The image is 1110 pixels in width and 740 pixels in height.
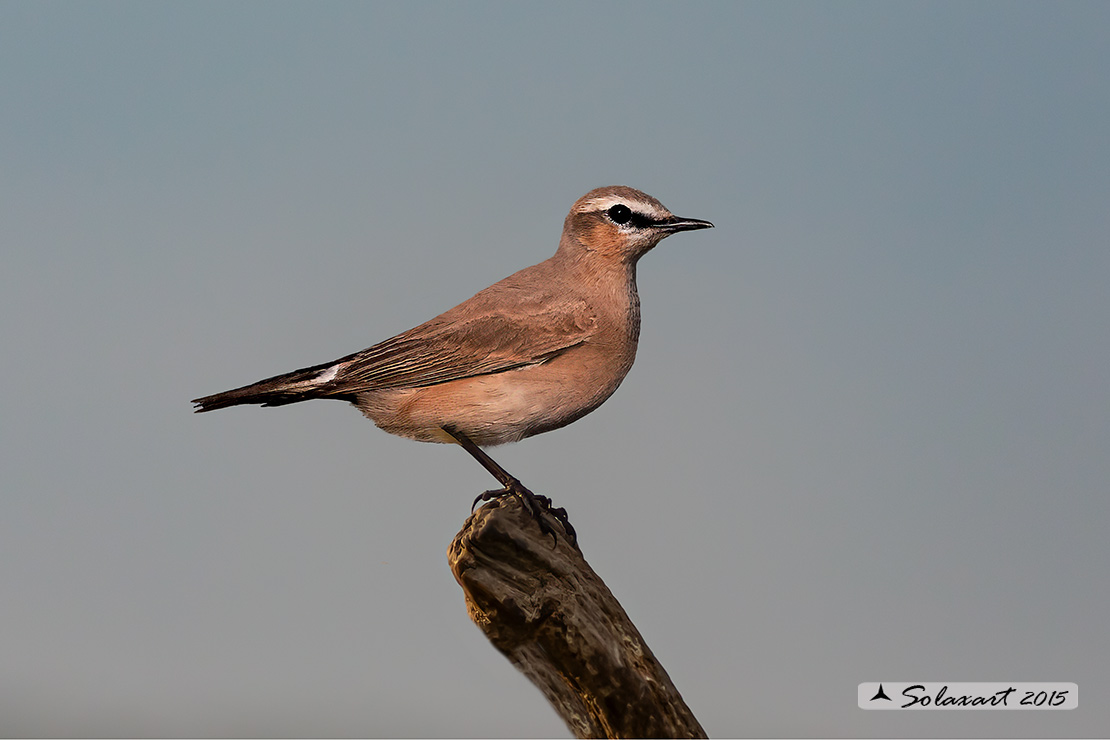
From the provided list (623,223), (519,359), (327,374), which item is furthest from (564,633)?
(623,223)

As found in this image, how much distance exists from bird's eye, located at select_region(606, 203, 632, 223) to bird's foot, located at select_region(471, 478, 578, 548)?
2.15 m

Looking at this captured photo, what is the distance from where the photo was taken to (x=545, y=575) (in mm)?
7141

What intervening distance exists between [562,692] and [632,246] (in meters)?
3.38

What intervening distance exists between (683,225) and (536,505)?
7.87 ft

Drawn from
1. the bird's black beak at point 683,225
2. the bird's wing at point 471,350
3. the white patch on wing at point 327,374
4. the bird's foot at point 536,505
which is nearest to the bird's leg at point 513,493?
the bird's foot at point 536,505

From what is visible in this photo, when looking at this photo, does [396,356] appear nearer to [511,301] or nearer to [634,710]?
[511,301]

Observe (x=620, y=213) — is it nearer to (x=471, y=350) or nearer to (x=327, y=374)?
(x=471, y=350)

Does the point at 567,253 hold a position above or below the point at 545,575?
above

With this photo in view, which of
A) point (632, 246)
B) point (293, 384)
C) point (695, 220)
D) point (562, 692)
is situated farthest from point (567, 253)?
point (562, 692)

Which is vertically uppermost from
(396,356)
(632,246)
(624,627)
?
(632,246)

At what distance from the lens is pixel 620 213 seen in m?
7.57

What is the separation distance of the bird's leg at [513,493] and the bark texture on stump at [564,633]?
15 centimetres

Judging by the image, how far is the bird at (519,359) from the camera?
7383 mm

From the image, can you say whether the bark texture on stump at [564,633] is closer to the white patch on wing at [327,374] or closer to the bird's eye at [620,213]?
the white patch on wing at [327,374]
